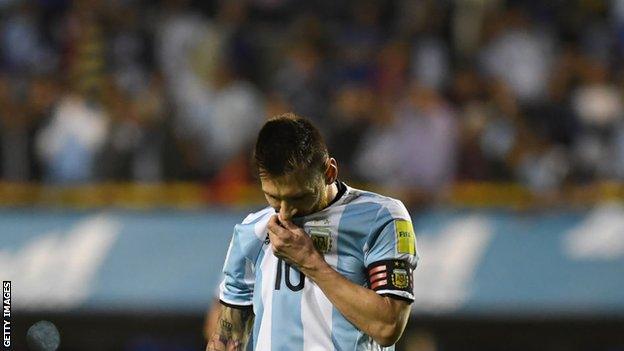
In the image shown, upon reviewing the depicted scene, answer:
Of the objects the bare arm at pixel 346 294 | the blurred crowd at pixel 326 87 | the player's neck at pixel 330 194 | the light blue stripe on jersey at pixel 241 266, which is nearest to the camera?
the bare arm at pixel 346 294

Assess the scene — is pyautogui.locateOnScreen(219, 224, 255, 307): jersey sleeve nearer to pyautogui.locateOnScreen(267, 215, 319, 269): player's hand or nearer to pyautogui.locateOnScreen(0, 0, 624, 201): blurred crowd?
pyautogui.locateOnScreen(267, 215, 319, 269): player's hand

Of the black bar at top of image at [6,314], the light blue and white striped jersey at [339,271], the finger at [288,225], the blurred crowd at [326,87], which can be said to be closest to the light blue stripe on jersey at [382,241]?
the light blue and white striped jersey at [339,271]

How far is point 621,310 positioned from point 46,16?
215 inches

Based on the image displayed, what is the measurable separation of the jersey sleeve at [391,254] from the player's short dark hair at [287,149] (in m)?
0.28

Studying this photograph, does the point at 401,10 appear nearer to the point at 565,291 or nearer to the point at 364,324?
the point at 565,291

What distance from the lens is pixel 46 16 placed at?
11.5 m

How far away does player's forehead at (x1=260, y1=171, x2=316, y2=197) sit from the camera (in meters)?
4.00

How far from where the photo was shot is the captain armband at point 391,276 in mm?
4047

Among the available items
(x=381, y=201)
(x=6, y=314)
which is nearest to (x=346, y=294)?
(x=381, y=201)

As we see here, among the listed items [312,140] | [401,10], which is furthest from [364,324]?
[401,10]

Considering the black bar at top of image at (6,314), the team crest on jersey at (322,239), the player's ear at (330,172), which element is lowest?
the black bar at top of image at (6,314)

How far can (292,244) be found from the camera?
13.4 feet

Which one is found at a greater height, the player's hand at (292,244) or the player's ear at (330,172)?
the player's ear at (330,172)

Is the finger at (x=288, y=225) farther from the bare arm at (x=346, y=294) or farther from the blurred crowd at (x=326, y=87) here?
the blurred crowd at (x=326, y=87)
